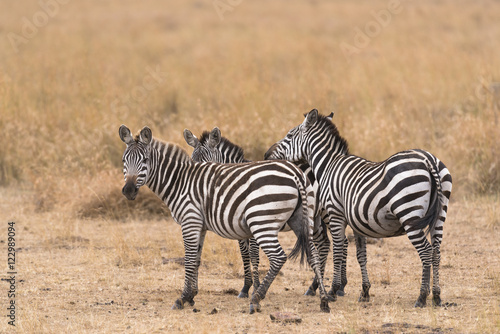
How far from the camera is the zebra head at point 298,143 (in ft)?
26.0

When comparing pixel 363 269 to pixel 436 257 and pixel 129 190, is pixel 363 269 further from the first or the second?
pixel 129 190

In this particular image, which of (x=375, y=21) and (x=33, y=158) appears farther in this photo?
(x=375, y=21)

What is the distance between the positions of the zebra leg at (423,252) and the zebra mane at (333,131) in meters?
1.59

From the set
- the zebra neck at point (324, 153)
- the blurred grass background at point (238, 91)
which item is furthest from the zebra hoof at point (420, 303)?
the blurred grass background at point (238, 91)

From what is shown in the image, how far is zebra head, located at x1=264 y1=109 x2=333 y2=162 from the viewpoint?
312 inches

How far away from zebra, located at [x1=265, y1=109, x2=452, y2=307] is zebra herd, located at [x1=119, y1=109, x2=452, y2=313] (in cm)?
1

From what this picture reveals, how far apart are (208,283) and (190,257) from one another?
1.38 metres

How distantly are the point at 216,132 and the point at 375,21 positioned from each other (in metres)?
22.5

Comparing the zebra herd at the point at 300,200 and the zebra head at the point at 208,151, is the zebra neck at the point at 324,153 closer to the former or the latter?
the zebra herd at the point at 300,200

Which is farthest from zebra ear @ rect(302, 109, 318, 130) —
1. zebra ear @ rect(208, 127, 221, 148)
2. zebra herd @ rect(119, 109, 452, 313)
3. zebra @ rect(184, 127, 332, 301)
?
zebra ear @ rect(208, 127, 221, 148)

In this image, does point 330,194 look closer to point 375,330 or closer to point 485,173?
point 375,330

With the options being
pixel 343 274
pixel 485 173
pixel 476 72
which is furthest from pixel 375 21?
pixel 343 274

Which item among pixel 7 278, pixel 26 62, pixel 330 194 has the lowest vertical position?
pixel 7 278

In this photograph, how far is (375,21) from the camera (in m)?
28.9
